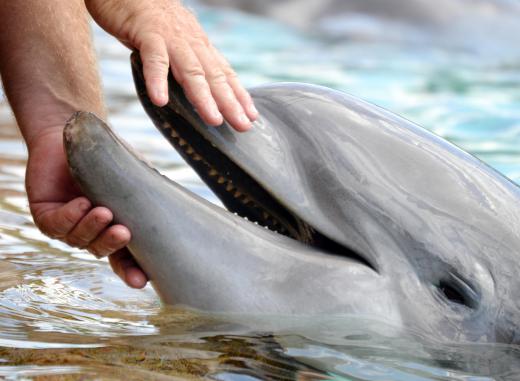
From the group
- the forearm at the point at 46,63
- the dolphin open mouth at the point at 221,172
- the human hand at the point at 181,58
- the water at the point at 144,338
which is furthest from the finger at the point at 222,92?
the forearm at the point at 46,63

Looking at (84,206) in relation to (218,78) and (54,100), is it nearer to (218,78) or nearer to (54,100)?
(218,78)

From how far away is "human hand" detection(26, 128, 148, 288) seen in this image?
3816mm

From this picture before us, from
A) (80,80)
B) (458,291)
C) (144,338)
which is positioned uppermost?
(80,80)

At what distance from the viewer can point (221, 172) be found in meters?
4.11

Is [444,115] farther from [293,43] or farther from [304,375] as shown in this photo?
[304,375]

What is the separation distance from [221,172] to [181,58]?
0.42 metres

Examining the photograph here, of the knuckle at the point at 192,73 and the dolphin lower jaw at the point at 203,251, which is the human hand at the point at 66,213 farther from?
the knuckle at the point at 192,73

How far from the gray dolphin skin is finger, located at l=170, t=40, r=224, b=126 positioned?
59 millimetres

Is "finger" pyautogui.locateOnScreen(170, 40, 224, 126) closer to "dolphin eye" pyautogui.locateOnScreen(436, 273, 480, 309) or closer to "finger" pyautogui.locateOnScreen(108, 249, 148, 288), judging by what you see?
"finger" pyautogui.locateOnScreen(108, 249, 148, 288)

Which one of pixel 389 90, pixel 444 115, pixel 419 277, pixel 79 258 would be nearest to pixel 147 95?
pixel 419 277

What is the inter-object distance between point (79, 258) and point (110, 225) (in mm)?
1528

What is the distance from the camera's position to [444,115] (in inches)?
422

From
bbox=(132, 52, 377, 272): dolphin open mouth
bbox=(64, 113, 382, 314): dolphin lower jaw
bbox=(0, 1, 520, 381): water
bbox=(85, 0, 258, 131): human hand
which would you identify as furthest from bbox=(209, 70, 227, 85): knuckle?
bbox=(0, 1, 520, 381): water

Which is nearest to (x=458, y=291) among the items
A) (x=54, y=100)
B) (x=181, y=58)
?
(x=181, y=58)
